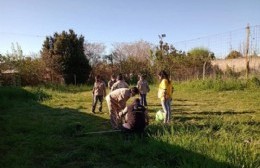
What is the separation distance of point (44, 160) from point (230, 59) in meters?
21.0

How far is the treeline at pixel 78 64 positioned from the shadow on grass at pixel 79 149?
16860 millimetres

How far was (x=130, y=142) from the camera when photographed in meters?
8.46

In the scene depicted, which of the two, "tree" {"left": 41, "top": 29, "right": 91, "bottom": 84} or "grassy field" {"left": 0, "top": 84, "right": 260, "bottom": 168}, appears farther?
"tree" {"left": 41, "top": 29, "right": 91, "bottom": 84}

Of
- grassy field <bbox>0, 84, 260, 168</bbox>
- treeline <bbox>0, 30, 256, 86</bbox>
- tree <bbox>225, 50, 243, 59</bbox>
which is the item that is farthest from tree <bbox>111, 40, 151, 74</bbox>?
grassy field <bbox>0, 84, 260, 168</bbox>

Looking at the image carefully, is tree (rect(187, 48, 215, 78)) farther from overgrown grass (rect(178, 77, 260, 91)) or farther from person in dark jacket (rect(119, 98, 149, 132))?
person in dark jacket (rect(119, 98, 149, 132))

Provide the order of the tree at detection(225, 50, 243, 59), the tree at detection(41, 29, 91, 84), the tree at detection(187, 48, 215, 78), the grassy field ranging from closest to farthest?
1. the grassy field
2. the tree at detection(225, 50, 243, 59)
3. the tree at detection(187, 48, 215, 78)
4. the tree at detection(41, 29, 91, 84)

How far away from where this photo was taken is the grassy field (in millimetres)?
6509

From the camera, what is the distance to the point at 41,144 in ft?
29.6

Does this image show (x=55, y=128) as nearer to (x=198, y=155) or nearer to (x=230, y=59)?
(x=198, y=155)

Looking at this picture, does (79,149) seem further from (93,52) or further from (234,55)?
(93,52)

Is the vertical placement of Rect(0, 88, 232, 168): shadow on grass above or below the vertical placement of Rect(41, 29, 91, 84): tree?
below

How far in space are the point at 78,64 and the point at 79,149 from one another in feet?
Result: 88.9

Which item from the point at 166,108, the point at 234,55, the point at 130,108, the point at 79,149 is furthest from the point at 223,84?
the point at 79,149

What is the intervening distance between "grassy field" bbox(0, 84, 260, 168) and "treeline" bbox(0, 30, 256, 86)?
13228mm
